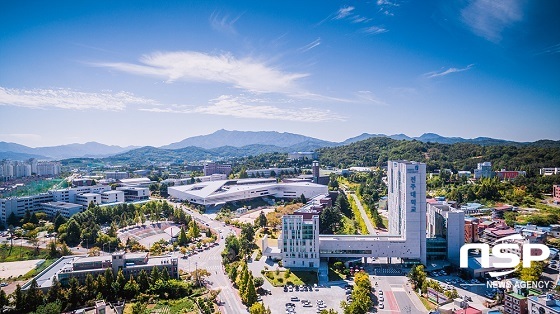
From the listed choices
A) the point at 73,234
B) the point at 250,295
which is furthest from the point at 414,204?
A: the point at 73,234

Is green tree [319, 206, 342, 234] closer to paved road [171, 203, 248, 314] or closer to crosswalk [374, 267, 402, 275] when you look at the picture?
paved road [171, 203, 248, 314]

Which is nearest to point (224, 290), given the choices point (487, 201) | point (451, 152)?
point (487, 201)

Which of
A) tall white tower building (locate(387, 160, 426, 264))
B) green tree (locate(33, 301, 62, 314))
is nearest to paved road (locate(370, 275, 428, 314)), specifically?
tall white tower building (locate(387, 160, 426, 264))

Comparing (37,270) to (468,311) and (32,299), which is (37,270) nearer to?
(32,299)

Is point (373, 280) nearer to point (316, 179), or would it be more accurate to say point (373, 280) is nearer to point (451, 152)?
point (316, 179)

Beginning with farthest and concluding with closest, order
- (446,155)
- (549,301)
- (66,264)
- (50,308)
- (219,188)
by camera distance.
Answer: (446,155), (219,188), (66,264), (50,308), (549,301)

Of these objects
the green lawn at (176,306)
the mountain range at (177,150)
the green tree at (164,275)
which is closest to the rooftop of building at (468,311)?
the green lawn at (176,306)

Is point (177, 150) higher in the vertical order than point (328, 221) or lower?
higher
